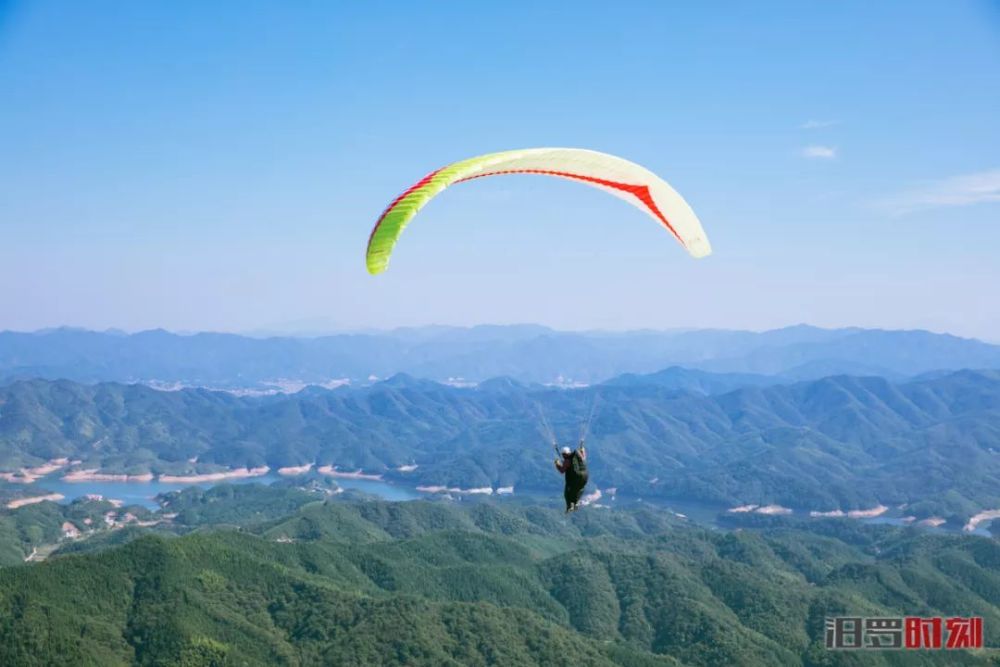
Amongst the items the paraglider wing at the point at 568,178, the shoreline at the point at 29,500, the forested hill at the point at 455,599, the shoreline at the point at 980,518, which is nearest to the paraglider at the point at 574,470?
the paraglider wing at the point at 568,178

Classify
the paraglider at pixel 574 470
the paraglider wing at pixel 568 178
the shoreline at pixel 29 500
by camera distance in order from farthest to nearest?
the shoreline at pixel 29 500, the paraglider at pixel 574 470, the paraglider wing at pixel 568 178

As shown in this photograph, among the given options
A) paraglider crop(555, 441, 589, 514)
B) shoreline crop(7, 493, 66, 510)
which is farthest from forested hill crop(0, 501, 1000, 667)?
shoreline crop(7, 493, 66, 510)

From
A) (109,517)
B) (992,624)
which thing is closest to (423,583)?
(992,624)

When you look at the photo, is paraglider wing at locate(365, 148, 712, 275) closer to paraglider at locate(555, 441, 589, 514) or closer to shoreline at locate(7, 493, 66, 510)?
paraglider at locate(555, 441, 589, 514)

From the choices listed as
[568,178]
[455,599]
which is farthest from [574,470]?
[455,599]

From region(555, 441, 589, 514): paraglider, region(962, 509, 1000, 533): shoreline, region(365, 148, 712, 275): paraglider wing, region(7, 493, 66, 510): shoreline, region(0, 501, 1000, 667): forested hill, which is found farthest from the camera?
region(962, 509, 1000, 533): shoreline

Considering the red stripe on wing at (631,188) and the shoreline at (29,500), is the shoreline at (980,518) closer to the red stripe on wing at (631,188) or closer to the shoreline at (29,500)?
the red stripe on wing at (631,188)
